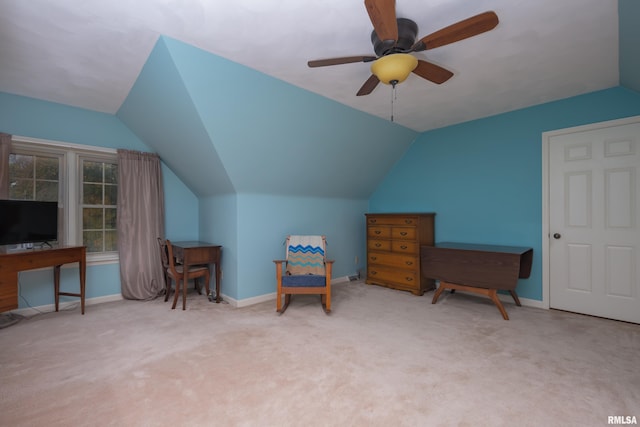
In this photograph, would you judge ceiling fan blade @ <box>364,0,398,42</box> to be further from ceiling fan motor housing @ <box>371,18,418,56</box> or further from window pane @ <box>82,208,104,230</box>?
window pane @ <box>82,208,104,230</box>

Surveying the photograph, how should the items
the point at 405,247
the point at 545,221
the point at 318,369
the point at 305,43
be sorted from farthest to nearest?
the point at 405,247 < the point at 545,221 < the point at 305,43 < the point at 318,369

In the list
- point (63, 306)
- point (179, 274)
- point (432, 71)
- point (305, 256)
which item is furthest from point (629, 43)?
point (63, 306)

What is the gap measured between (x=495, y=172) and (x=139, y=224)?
4.66m

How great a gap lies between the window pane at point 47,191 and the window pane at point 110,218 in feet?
1.73

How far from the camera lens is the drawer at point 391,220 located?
4.04m

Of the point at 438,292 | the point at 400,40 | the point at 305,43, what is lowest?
the point at 438,292

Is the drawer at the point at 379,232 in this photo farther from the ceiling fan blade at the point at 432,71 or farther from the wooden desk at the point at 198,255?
the ceiling fan blade at the point at 432,71

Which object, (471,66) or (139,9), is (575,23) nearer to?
(471,66)

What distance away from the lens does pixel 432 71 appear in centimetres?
212

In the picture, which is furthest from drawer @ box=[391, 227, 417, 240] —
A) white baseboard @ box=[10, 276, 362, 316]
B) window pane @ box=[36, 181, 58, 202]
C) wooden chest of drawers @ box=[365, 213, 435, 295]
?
window pane @ box=[36, 181, 58, 202]

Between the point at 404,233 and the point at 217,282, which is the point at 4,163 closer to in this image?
the point at 217,282

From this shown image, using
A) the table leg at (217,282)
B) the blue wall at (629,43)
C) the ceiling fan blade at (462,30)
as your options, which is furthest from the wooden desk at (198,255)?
the blue wall at (629,43)

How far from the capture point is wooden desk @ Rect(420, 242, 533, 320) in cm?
302

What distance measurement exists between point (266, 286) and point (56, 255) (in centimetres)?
221
